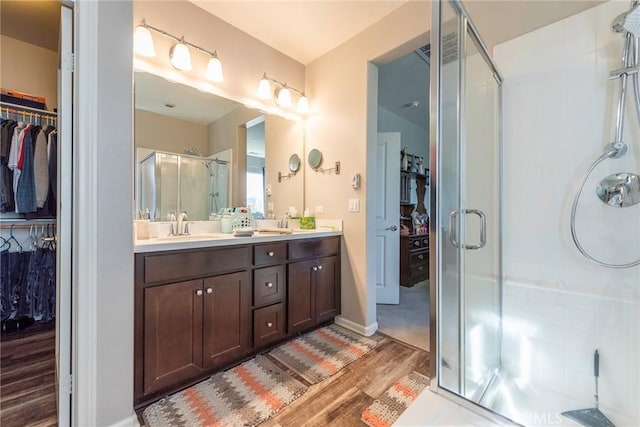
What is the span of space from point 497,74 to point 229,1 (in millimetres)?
2007

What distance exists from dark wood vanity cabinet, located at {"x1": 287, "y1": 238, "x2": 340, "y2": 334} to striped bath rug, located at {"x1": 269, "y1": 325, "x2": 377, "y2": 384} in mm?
115

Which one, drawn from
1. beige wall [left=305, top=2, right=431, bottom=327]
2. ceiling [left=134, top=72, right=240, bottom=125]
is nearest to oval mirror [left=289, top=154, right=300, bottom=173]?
beige wall [left=305, top=2, right=431, bottom=327]

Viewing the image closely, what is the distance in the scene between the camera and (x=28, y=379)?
162 centimetres

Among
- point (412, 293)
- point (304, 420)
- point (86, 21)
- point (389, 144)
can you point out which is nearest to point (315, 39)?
point (389, 144)

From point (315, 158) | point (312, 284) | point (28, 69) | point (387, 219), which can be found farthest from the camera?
point (387, 219)

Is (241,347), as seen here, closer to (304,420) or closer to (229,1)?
(304,420)

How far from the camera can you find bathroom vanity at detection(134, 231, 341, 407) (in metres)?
1.38

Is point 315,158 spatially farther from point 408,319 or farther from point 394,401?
point 394,401

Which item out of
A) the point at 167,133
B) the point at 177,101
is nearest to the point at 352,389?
the point at 167,133

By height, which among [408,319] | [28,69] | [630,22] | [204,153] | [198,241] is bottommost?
[408,319]

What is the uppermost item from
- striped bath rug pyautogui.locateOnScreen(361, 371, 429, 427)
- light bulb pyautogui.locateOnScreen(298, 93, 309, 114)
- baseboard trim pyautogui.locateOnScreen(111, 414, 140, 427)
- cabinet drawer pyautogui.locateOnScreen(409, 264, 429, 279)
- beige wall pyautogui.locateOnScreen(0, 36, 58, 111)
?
beige wall pyautogui.locateOnScreen(0, 36, 58, 111)

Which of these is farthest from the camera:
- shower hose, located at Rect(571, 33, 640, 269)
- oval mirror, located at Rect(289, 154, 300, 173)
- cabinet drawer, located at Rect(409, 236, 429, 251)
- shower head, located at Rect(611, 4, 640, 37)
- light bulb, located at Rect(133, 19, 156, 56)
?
cabinet drawer, located at Rect(409, 236, 429, 251)

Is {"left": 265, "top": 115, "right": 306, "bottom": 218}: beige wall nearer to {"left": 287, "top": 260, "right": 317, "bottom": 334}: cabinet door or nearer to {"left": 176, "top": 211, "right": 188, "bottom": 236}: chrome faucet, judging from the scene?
{"left": 287, "top": 260, "right": 317, "bottom": 334}: cabinet door

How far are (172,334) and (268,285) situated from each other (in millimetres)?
673
